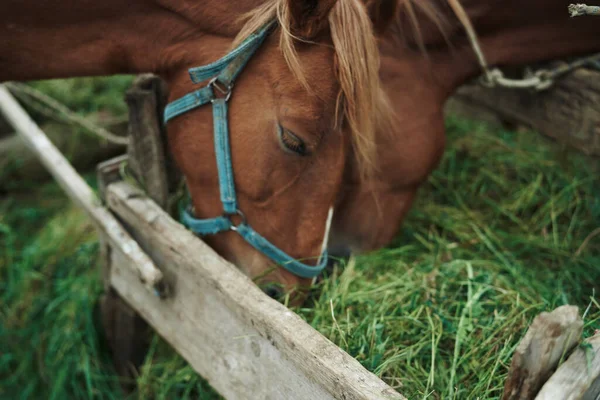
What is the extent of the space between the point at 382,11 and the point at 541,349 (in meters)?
1.15

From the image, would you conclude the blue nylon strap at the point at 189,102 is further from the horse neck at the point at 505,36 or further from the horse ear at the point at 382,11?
the horse neck at the point at 505,36

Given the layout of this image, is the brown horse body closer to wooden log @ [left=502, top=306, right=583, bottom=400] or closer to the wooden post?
the wooden post

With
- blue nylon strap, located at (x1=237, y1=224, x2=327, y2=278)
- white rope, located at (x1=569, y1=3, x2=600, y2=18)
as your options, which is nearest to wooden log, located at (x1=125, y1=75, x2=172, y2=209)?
blue nylon strap, located at (x1=237, y1=224, x2=327, y2=278)

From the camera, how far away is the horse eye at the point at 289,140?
1.52m

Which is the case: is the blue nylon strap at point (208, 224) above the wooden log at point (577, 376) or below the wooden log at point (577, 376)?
below

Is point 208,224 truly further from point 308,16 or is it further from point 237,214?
point 308,16

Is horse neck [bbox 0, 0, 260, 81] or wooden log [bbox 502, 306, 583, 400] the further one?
horse neck [bbox 0, 0, 260, 81]

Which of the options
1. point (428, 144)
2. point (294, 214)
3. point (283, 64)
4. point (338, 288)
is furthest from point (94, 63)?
point (428, 144)

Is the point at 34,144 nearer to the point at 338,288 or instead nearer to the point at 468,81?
the point at 338,288

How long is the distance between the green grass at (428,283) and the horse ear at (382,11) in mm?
765

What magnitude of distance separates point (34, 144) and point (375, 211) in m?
1.43

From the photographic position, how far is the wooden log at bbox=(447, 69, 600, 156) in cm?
218

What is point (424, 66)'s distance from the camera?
2.06 m

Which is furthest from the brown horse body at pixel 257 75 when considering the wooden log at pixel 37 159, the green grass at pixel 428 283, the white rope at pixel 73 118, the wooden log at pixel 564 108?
the wooden log at pixel 37 159
